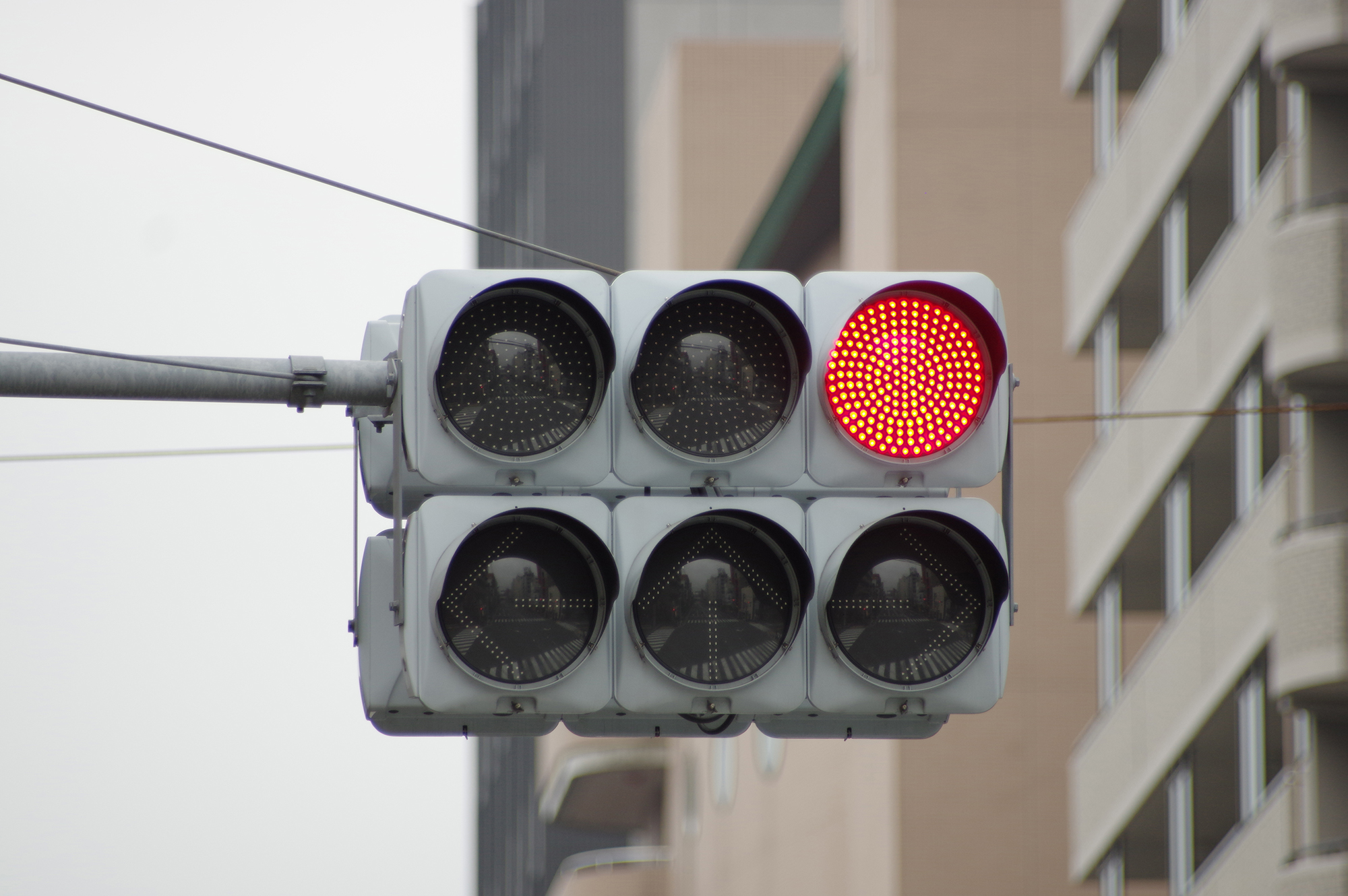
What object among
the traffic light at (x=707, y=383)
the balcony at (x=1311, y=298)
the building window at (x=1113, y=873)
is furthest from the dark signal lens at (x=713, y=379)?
the building window at (x=1113, y=873)

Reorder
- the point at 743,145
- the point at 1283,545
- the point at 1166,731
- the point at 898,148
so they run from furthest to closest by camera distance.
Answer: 1. the point at 743,145
2. the point at 898,148
3. the point at 1166,731
4. the point at 1283,545

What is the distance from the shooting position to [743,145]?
173ft

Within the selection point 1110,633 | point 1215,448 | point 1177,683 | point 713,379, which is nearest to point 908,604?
point 713,379

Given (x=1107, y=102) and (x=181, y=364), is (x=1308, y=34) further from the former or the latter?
(x=181, y=364)

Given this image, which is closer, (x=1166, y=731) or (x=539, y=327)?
(x=539, y=327)

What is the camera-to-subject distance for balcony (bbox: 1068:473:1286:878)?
18281 mm

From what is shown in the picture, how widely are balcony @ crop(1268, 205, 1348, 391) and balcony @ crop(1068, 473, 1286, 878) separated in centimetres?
117

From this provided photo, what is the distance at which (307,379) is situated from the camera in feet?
13.7

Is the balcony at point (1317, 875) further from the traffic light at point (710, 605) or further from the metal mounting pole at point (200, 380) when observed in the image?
the metal mounting pole at point (200, 380)

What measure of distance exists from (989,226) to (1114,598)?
736 cm

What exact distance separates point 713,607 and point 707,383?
0.47m

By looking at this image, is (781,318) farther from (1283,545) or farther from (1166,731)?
(1166,731)

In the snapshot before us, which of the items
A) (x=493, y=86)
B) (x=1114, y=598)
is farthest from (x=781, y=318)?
(x=493, y=86)

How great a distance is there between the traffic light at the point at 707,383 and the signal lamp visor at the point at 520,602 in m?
0.23
